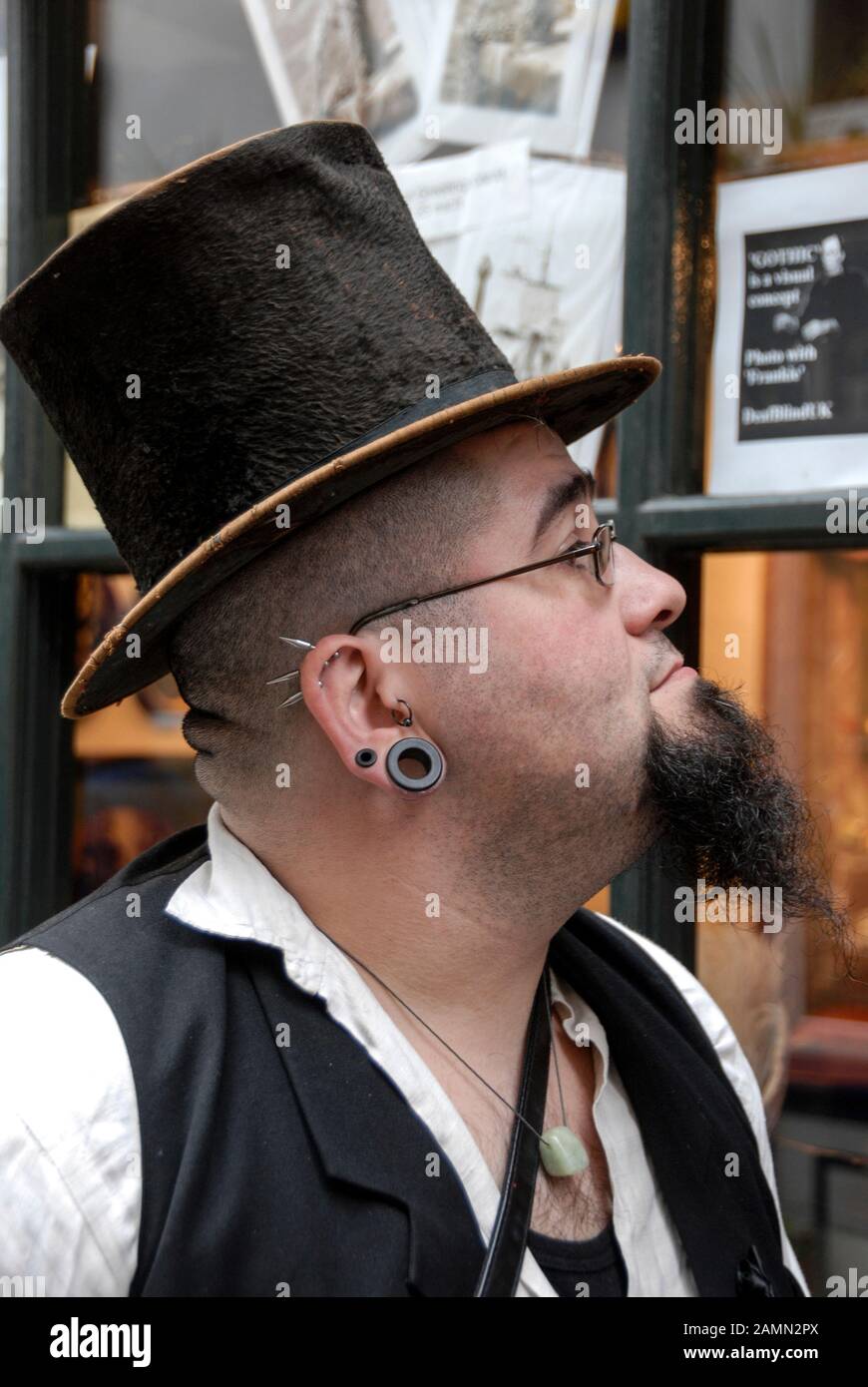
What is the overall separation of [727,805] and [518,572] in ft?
1.54

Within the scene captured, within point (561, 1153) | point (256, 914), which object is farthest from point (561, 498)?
point (561, 1153)

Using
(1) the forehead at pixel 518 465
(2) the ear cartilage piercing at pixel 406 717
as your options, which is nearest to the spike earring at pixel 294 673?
→ (2) the ear cartilage piercing at pixel 406 717

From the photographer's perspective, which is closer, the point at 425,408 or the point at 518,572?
the point at 425,408

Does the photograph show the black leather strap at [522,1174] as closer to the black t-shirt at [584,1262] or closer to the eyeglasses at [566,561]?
the black t-shirt at [584,1262]

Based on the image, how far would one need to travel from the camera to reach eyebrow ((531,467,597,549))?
195 centimetres

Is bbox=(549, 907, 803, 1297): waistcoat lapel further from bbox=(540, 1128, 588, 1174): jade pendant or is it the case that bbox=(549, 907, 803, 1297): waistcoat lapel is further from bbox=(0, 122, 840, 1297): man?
bbox=(540, 1128, 588, 1174): jade pendant

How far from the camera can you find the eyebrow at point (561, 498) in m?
1.95

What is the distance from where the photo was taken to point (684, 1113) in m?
2.08

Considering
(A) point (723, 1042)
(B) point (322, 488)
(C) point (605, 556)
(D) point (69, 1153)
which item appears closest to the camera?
(D) point (69, 1153)

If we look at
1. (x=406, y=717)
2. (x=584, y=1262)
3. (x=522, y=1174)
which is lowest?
(x=584, y=1262)

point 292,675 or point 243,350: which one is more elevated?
point 243,350

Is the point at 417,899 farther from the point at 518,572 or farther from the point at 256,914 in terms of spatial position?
the point at 518,572

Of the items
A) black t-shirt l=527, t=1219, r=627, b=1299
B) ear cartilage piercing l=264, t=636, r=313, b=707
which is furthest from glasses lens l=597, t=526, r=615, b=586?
black t-shirt l=527, t=1219, r=627, b=1299
